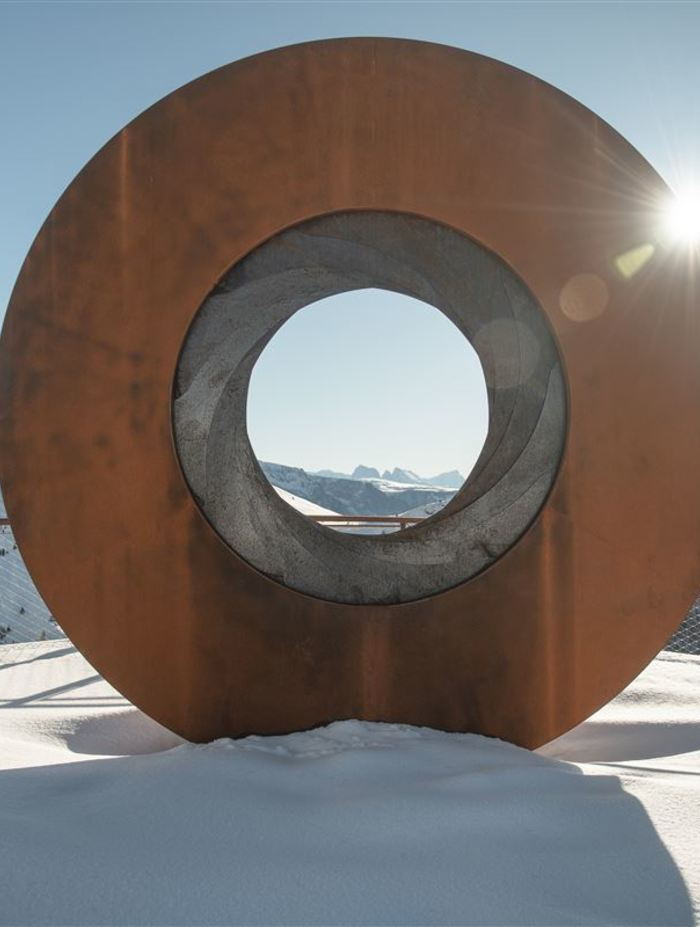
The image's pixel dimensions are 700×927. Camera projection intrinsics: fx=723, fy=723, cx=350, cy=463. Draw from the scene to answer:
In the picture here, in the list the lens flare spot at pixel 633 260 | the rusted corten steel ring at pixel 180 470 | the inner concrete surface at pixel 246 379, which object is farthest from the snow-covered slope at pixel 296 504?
the lens flare spot at pixel 633 260

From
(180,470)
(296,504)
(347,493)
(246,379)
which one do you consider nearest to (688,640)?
(246,379)

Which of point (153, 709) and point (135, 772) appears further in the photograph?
point (153, 709)

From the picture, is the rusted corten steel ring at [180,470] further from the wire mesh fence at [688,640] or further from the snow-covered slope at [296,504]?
the wire mesh fence at [688,640]

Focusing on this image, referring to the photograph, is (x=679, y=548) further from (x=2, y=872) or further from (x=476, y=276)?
(x=2, y=872)

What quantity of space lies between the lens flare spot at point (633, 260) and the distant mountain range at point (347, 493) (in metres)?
78.1

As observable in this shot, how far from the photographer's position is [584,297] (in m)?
3.21

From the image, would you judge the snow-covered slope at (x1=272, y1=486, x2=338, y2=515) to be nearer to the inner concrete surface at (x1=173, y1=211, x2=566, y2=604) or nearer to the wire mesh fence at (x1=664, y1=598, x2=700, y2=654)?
the inner concrete surface at (x1=173, y1=211, x2=566, y2=604)

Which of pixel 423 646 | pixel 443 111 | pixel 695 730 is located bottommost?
pixel 695 730

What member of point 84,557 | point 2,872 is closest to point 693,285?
point 84,557

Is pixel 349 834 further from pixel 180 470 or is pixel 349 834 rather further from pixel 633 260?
pixel 633 260

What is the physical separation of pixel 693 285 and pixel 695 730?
2.23 m

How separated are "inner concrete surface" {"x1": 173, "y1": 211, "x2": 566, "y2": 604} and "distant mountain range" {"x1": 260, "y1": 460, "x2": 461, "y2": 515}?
77.9 metres

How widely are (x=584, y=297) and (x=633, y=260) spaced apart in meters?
0.29

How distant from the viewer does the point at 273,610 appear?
315 cm
